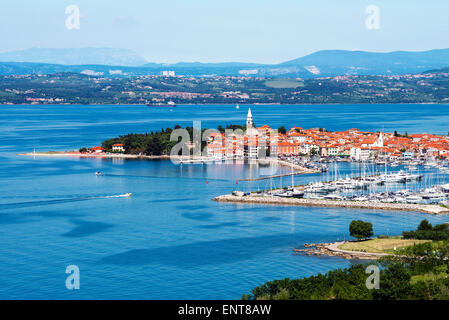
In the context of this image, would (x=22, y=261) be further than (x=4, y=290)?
Yes

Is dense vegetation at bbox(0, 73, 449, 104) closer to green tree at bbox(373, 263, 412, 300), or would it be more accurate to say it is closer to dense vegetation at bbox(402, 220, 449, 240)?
dense vegetation at bbox(402, 220, 449, 240)

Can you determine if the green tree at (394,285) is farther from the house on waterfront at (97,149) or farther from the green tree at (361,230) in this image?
the house on waterfront at (97,149)

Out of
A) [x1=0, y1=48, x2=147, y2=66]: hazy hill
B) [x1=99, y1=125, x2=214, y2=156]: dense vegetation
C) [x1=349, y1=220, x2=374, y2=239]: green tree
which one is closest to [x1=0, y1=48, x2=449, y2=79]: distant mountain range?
[x1=0, y1=48, x2=147, y2=66]: hazy hill

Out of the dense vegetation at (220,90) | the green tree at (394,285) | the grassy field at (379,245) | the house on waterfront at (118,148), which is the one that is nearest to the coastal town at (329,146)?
the house on waterfront at (118,148)

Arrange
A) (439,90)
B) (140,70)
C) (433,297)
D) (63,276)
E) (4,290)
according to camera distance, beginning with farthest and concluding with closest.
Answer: (140,70), (439,90), (63,276), (4,290), (433,297)

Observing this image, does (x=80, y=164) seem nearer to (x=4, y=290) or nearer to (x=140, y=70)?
(x=4, y=290)

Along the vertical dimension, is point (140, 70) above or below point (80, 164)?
above
